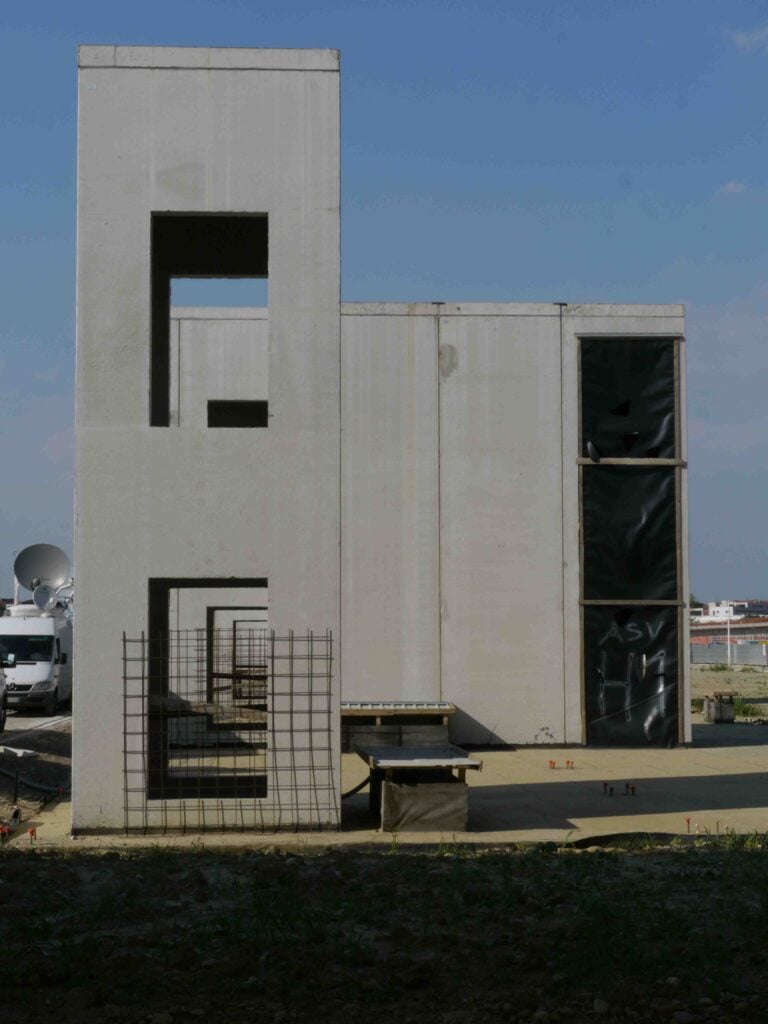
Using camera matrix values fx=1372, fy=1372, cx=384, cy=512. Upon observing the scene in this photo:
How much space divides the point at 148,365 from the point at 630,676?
45.8ft

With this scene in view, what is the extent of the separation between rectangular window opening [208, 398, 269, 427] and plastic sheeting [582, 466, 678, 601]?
7.13 meters

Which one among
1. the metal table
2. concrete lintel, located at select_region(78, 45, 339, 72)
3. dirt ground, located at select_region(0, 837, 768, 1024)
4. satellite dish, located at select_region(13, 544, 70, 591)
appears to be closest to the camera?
dirt ground, located at select_region(0, 837, 768, 1024)

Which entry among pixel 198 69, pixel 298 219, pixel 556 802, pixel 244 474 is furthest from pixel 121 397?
pixel 556 802

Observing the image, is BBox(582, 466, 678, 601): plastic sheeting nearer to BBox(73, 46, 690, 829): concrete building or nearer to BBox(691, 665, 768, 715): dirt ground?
BBox(73, 46, 690, 829): concrete building

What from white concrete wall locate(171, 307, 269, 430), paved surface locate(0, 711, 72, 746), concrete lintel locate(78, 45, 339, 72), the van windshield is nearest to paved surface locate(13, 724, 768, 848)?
paved surface locate(0, 711, 72, 746)

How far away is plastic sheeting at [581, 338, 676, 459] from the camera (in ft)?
83.7

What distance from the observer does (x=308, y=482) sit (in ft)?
45.3

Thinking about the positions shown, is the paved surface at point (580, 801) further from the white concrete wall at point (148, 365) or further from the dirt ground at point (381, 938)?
the white concrete wall at point (148, 365)

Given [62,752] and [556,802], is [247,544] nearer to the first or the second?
[556,802]

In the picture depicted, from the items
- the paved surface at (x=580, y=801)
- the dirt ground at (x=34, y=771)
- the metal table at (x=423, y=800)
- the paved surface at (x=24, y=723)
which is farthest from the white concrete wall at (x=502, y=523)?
the metal table at (x=423, y=800)

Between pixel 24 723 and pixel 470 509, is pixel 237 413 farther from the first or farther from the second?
pixel 24 723

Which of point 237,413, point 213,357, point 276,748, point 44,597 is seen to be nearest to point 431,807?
point 276,748

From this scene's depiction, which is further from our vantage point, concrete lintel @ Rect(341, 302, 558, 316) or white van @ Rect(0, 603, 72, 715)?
white van @ Rect(0, 603, 72, 715)

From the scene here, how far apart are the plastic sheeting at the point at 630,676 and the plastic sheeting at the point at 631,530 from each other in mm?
477
